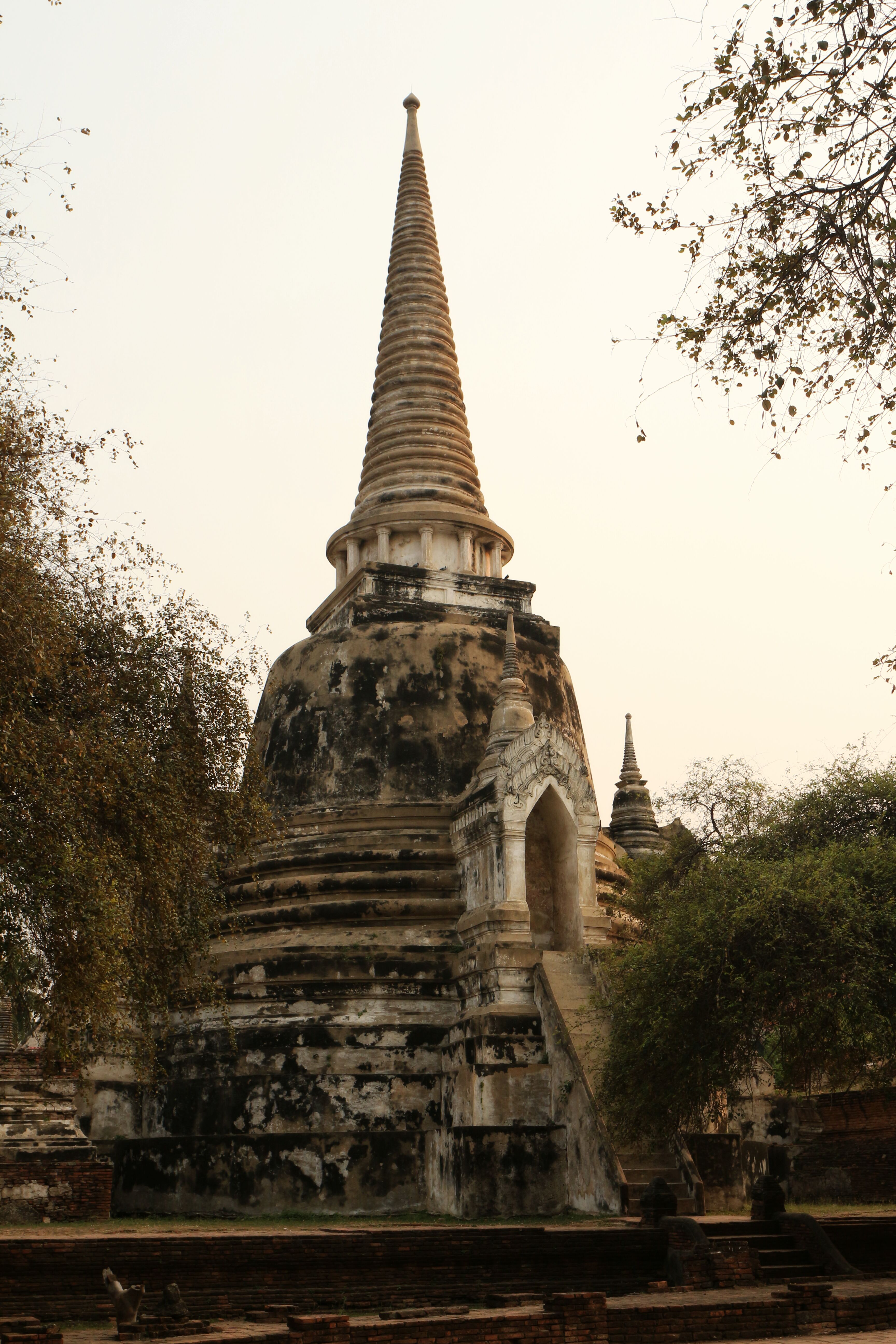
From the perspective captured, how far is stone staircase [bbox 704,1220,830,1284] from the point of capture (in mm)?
11594

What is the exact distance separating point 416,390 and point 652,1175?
14.8 m

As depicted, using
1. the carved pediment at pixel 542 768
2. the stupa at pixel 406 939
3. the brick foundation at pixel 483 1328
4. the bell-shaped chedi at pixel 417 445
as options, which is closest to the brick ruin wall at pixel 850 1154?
the stupa at pixel 406 939

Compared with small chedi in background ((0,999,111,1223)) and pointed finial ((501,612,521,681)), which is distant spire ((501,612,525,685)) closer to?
pointed finial ((501,612,521,681))

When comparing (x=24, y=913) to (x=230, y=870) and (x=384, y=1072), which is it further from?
(x=230, y=870)

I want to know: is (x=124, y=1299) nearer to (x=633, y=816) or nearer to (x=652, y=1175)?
(x=652, y=1175)

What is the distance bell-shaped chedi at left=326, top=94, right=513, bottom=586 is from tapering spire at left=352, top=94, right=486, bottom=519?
2 cm

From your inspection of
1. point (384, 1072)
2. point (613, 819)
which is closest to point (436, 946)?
point (384, 1072)

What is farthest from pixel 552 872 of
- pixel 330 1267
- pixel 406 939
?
pixel 330 1267

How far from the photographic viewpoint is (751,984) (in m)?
12.8

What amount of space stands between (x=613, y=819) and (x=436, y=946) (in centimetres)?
1124

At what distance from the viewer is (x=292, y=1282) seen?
10.4 metres

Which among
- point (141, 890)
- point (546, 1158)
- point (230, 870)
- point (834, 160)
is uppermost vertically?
point (834, 160)

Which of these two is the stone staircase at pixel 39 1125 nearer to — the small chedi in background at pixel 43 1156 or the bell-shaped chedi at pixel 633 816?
the small chedi in background at pixel 43 1156

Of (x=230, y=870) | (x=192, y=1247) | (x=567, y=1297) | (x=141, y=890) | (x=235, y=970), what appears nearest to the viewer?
A: (x=567, y=1297)
